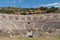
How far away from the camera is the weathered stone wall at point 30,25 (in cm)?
3011

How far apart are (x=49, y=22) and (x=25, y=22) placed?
346 cm

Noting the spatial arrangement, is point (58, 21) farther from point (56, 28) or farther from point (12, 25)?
point (12, 25)

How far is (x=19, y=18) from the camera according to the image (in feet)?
106

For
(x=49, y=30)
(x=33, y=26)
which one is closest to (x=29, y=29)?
(x=33, y=26)

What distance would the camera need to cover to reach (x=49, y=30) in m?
30.6

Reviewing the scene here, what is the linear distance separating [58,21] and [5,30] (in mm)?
7455

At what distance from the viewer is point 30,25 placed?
1255 inches

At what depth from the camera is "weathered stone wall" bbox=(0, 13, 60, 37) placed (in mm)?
30109

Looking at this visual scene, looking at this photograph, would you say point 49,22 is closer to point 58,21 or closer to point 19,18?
point 58,21

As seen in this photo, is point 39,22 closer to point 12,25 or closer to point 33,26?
point 33,26

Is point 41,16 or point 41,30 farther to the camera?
point 41,16

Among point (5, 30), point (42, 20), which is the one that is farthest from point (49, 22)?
point (5, 30)

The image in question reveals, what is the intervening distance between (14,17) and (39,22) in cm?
371

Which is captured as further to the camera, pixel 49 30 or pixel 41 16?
pixel 41 16
